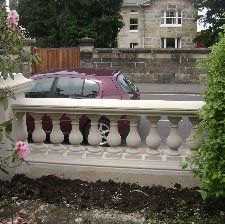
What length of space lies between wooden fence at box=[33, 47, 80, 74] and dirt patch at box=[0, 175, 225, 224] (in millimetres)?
16721

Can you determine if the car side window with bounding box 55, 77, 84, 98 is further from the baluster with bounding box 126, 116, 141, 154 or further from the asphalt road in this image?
the asphalt road

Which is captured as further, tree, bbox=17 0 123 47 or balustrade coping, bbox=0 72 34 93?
tree, bbox=17 0 123 47

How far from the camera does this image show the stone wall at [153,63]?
20.2 metres

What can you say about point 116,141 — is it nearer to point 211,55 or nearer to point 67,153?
point 67,153

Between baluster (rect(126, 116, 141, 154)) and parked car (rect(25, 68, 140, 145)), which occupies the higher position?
parked car (rect(25, 68, 140, 145))

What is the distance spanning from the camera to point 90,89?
8117 millimetres

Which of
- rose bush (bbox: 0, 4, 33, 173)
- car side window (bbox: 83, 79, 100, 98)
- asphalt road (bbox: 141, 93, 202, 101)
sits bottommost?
asphalt road (bbox: 141, 93, 202, 101)

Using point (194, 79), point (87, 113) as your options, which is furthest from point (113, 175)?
point (194, 79)

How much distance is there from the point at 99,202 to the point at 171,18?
38160 mm

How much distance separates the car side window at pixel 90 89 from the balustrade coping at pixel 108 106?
369 centimetres

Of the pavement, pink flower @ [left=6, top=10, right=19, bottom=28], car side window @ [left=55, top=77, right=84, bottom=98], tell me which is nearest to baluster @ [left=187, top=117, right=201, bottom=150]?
pink flower @ [left=6, top=10, right=19, bottom=28]

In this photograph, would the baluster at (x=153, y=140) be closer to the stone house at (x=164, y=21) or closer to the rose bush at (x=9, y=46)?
the rose bush at (x=9, y=46)

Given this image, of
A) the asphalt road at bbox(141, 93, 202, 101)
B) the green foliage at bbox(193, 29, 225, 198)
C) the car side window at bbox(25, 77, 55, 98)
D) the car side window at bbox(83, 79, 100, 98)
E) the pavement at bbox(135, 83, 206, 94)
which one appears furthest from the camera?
the pavement at bbox(135, 83, 206, 94)

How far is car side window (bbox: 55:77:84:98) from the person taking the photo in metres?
8.18
